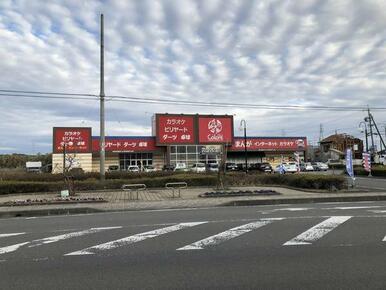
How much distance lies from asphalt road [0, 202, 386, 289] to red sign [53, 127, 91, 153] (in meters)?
44.5

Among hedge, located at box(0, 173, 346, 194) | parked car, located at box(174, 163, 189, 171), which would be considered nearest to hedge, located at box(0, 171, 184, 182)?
hedge, located at box(0, 173, 346, 194)

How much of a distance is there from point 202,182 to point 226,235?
1762 centimetres

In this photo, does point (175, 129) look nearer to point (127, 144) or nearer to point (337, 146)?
point (127, 144)

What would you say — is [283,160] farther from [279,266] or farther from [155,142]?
[279,266]

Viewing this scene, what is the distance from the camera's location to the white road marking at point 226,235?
889 centimetres

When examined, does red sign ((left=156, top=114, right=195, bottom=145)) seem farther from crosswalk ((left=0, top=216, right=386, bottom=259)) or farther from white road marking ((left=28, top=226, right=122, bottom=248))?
white road marking ((left=28, top=226, right=122, bottom=248))

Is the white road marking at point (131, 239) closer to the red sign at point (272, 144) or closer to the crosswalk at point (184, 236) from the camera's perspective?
the crosswalk at point (184, 236)

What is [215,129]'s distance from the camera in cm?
6216

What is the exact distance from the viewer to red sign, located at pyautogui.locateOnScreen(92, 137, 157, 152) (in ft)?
191

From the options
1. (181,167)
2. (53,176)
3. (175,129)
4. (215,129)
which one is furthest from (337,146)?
(53,176)

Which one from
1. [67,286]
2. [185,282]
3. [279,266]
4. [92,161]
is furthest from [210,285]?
[92,161]

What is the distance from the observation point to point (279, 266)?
7.18m

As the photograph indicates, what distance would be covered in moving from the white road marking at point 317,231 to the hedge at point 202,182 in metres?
11.2

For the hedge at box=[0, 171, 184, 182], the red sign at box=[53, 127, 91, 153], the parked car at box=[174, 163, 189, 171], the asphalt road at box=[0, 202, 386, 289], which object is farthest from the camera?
the red sign at box=[53, 127, 91, 153]
